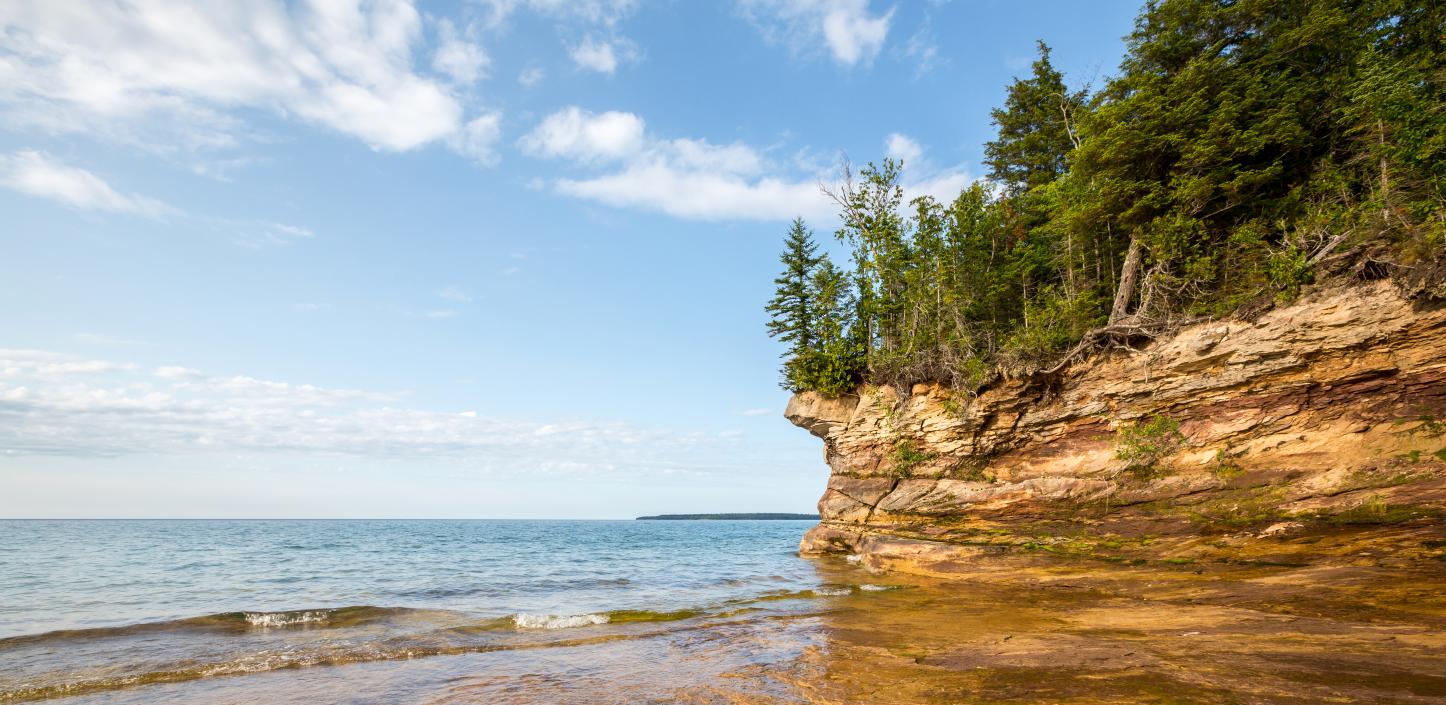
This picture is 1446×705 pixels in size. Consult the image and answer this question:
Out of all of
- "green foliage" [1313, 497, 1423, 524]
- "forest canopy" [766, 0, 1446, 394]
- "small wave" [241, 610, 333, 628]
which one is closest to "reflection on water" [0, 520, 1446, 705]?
"small wave" [241, 610, 333, 628]

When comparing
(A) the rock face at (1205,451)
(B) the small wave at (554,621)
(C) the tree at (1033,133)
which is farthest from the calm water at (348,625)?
(C) the tree at (1033,133)

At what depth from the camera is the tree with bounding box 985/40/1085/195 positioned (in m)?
32.9

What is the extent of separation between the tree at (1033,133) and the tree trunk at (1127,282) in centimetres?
1363

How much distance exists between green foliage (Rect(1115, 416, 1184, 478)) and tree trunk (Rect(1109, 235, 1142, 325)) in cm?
348

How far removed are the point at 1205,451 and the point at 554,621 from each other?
715 inches

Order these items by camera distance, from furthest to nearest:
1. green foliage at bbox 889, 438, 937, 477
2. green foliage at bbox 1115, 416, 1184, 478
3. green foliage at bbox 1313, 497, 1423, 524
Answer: green foliage at bbox 889, 438, 937, 477 → green foliage at bbox 1115, 416, 1184, 478 → green foliage at bbox 1313, 497, 1423, 524

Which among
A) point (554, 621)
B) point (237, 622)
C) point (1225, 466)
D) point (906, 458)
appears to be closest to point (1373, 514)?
point (1225, 466)

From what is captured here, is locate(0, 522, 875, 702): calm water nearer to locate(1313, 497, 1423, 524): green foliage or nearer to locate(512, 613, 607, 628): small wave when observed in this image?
locate(512, 613, 607, 628): small wave

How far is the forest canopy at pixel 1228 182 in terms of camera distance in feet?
49.0

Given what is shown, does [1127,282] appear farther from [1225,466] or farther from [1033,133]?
[1033,133]

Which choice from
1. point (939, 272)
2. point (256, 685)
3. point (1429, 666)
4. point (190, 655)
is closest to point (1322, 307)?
point (1429, 666)

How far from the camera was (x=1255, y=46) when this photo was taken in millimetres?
19297

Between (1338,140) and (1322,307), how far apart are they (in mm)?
6582

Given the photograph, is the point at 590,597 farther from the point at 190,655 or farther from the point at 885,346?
the point at 885,346
